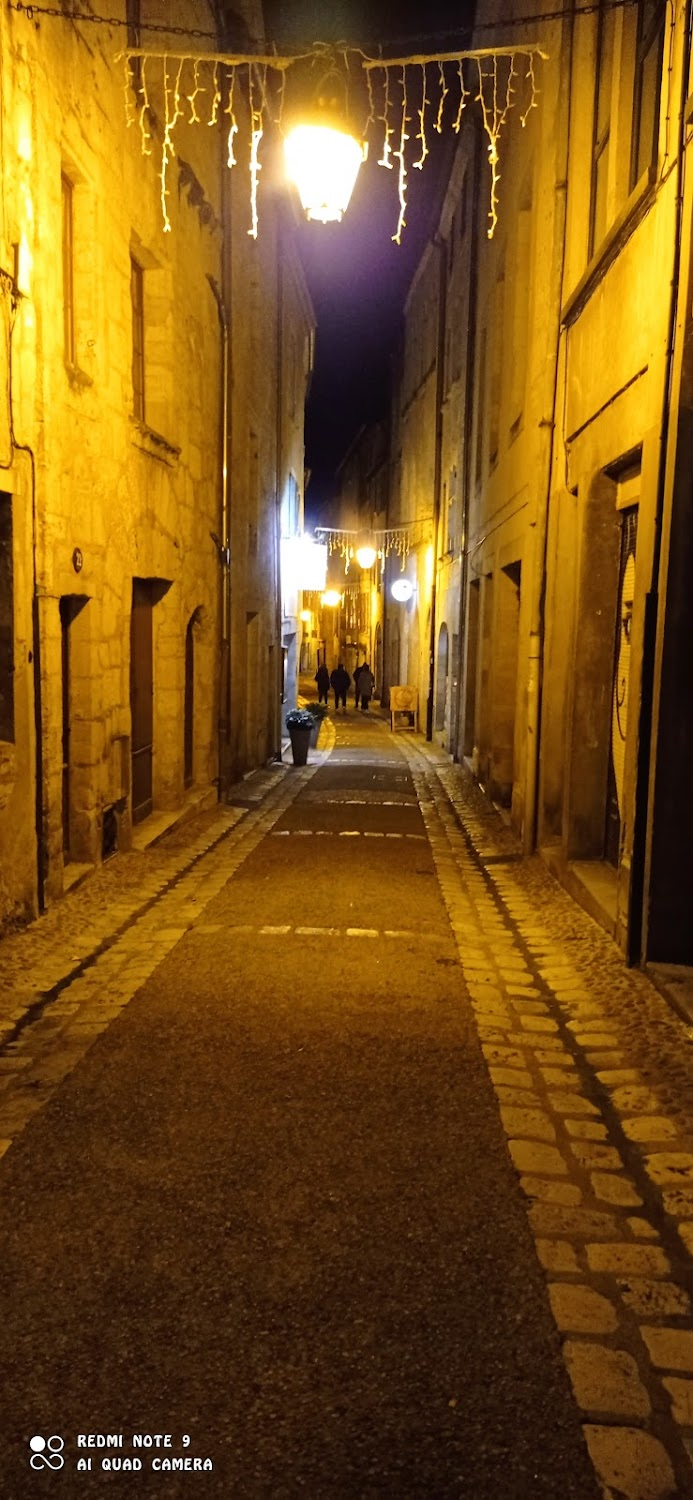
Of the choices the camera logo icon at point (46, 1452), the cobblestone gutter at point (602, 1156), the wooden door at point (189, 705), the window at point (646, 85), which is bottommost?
the cobblestone gutter at point (602, 1156)

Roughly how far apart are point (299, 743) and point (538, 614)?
26.3ft

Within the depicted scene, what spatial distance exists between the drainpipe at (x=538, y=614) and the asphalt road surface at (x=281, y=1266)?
4.27m

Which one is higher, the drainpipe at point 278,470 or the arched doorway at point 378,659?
the drainpipe at point 278,470

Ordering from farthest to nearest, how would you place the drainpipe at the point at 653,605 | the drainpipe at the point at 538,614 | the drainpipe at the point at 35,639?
the drainpipe at the point at 538,614 < the drainpipe at the point at 35,639 < the drainpipe at the point at 653,605

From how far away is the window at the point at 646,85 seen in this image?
6629 mm

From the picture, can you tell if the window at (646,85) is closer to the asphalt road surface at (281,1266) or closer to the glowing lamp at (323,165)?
the glowing lamp at (323,165)

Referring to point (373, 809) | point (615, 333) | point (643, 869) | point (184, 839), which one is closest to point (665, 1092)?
point (643, 869)

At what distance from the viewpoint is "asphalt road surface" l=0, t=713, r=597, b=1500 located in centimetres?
228

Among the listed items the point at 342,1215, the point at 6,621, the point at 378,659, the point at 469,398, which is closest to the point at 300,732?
the point at 469,398

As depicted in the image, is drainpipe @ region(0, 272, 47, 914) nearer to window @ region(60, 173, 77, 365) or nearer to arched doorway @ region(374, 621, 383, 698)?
window @ region(60, 173, 77, 365)

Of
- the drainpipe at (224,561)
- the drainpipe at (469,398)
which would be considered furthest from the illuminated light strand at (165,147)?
the drainpipe at (469,398)

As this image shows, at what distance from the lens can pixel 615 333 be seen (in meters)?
6.95

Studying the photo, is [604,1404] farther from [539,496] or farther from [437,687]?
[437,687]

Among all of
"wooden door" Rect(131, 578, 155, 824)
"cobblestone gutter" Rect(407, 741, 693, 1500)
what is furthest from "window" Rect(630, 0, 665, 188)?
"wooden door" Rect(131, 578, 155, 824)
